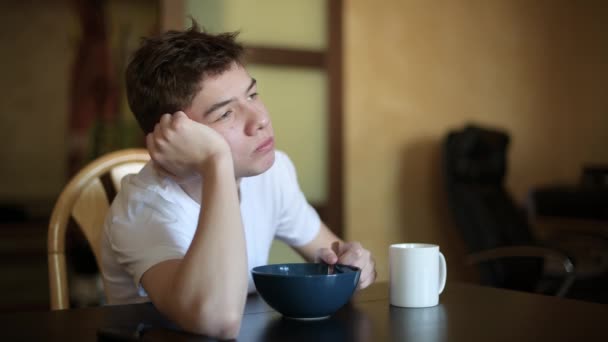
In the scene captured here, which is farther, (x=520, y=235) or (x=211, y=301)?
(x=520, y=235)

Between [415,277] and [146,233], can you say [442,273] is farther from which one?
[146,233]

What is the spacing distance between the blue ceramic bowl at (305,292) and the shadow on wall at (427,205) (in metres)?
2.60

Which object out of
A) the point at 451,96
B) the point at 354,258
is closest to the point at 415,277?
the point at 354,258

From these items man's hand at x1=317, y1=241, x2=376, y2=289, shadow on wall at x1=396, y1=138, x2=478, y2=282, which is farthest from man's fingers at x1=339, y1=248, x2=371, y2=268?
shadow on wall at x1=396, y1=138, x2=478, y2=282

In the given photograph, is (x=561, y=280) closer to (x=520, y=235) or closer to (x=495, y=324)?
(x=520, y=235)

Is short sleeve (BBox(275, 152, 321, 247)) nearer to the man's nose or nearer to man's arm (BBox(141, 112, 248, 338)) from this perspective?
the man's nose

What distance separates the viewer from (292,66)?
3.32m

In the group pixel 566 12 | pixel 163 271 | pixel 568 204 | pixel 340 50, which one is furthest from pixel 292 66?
pixel 163 271

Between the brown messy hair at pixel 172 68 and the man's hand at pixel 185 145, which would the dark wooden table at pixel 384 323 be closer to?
the man's hand at pixel 185 145

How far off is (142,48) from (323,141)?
2036 mm

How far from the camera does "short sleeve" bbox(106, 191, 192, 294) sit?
1278 mm

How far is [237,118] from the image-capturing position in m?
1.39

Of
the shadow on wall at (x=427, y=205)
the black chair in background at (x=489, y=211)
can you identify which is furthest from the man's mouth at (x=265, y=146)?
the shadow on wall at (x=427, y=205)

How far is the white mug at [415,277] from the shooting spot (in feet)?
4.12
